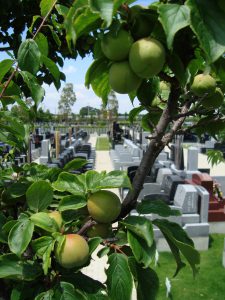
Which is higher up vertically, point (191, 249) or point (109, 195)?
point (109, 195)

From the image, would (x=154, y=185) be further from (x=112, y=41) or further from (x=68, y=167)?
(x=112, y=41)

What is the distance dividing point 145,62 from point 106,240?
0.68 metres

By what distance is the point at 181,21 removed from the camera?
0.81 metres

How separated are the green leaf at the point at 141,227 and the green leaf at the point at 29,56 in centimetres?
71

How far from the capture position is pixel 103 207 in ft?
3.89

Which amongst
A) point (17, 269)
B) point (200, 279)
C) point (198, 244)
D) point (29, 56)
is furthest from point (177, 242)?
point (198, 244)

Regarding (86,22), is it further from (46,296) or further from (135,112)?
(46,296)

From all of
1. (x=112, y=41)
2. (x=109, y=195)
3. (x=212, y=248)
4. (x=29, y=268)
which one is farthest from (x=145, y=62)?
(x=212, y=248)

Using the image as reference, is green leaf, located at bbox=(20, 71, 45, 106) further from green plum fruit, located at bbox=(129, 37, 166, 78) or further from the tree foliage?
green plum fruit, located at bbox=(129, 37, 166, 78)

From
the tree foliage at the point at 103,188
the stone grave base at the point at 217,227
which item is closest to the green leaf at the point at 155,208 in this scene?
the tree foliage at the point at 103,188

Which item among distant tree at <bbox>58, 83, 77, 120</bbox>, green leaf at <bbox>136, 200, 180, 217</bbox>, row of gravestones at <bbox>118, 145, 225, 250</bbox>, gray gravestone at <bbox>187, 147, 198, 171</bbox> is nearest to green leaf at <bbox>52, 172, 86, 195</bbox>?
green leaf at <bbox>136, 200, 180, 217</bbox>

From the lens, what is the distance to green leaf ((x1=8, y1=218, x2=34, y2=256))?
45.6 inches

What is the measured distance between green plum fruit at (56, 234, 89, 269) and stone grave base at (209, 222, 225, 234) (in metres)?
6.63

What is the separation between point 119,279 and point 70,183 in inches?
14.9
